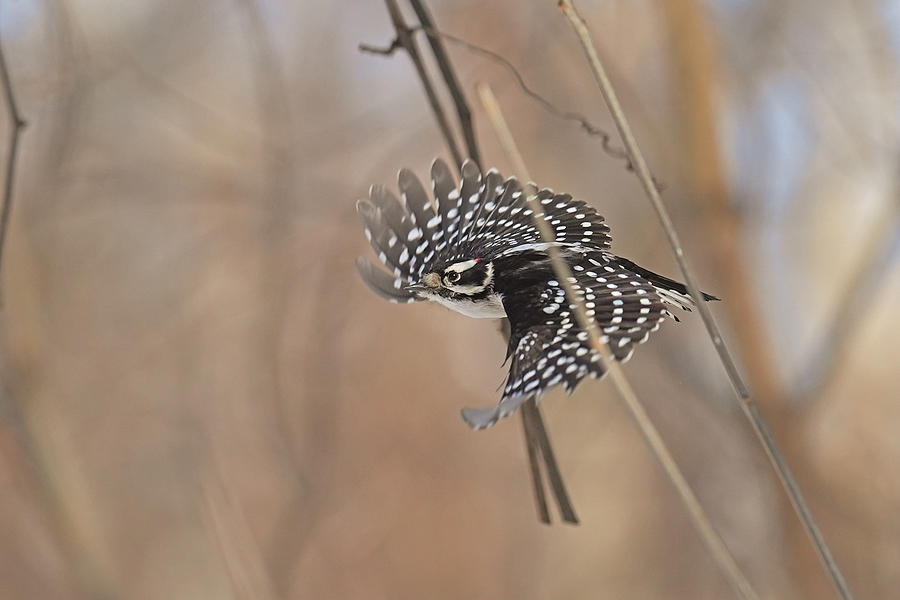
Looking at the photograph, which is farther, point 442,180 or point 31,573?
point 31,573

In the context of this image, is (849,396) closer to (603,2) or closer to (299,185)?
(603,2)

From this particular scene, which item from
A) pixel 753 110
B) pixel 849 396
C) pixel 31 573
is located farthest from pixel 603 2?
pixel 31 573

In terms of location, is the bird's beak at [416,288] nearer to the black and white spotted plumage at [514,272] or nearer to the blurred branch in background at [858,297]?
the black and white spotted plumage at [514,272]

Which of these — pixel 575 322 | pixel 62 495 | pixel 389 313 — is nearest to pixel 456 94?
pixel 575 322

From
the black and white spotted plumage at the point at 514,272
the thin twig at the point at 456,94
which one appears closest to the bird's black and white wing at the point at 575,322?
the black and white spotted plumage at the point at 514,272

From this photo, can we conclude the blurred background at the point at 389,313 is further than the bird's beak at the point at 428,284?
Yes

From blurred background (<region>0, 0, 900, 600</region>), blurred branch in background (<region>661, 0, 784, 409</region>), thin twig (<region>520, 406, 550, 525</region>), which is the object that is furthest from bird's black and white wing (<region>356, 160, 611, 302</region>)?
blurred branch in background (<region>661, 0, 784, 409</region>)

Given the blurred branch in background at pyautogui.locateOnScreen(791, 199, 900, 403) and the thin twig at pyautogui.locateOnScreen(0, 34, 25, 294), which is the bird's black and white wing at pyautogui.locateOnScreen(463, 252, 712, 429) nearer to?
the thin twig at pyautogui.locateOnScreen(0, 34, 25, 294)
